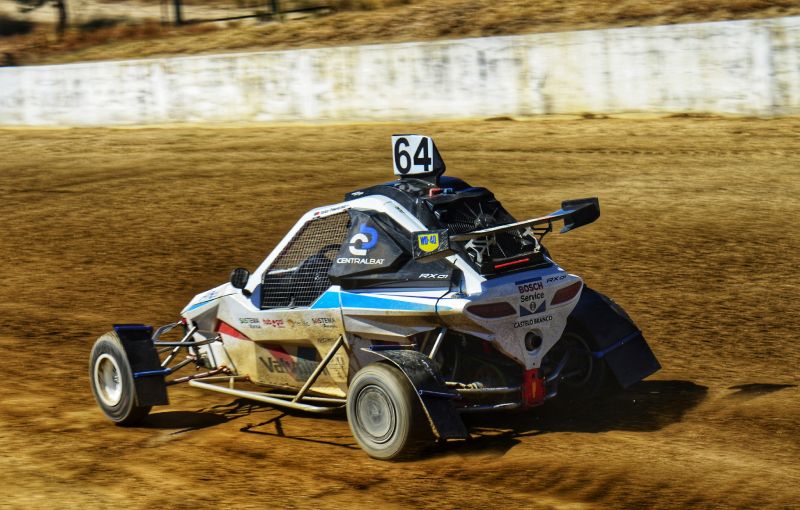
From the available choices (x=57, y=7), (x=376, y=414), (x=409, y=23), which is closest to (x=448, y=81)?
(x=409, y=23)

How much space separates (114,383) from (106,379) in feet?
0.31

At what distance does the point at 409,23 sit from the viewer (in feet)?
95.0

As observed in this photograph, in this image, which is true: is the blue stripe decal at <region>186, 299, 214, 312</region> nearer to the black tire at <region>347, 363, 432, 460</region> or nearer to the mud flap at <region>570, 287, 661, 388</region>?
the black tire at <region>347, 363, 432, 460</region>

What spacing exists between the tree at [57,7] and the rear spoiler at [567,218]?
34364 millimetres

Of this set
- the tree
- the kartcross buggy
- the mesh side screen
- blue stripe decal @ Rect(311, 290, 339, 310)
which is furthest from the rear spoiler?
the tree

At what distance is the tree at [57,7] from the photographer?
1559 inches

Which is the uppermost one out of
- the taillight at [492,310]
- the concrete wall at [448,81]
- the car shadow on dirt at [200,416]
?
the concrete wall at [448,81]

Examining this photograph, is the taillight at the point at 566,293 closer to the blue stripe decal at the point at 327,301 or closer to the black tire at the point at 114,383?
the blue stripe decal at the point at 327,301

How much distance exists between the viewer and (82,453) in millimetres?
7918

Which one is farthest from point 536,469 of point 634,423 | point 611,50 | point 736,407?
point 611,50

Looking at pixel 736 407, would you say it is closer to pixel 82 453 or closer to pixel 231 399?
pixel 231 399

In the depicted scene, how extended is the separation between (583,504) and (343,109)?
19.0 metres

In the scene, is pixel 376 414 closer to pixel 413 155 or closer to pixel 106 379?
pixel 413 155

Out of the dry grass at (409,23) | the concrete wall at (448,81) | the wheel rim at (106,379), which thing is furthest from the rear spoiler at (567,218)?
the dry grass at (409,23)
